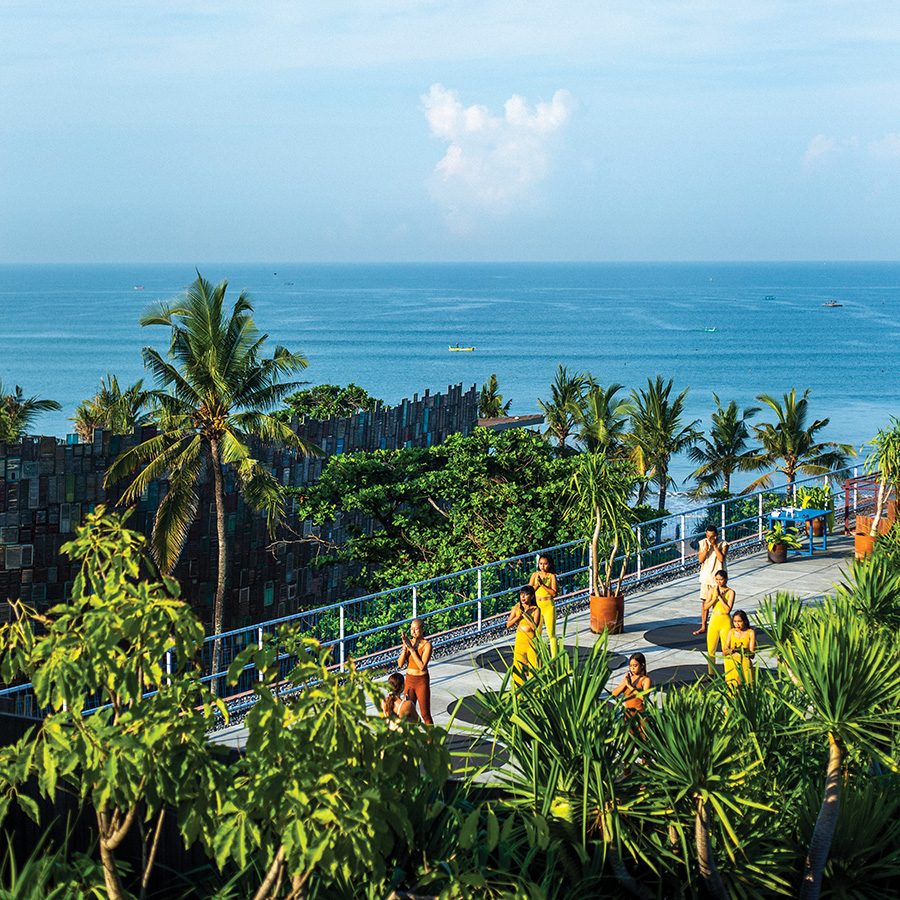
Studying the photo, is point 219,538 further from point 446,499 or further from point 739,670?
point 739,670

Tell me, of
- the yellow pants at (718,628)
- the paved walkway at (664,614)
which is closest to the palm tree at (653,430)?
the paved walkway at (664,614)

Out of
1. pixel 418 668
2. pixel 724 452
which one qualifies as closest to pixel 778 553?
pixel 418 668

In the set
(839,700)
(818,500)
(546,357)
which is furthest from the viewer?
(546,357)

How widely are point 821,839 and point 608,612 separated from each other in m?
8.94

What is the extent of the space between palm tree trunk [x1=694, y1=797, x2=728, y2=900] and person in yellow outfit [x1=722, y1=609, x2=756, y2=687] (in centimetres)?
162

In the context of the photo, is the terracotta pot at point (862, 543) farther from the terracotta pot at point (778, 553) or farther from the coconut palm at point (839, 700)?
the coconut palm at point (839, 700)

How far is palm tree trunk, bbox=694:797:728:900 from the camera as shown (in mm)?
8188

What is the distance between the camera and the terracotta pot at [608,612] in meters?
17.5

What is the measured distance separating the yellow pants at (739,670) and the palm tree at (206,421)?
47.2 feet

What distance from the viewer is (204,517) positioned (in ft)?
83.7

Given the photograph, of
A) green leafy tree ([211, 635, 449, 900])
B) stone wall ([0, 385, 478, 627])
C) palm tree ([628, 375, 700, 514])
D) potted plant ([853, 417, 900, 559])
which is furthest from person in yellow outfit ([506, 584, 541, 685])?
palm tree ([628, 375, 700, 514])

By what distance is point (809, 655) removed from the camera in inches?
348

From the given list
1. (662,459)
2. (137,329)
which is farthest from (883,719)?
(137,329)

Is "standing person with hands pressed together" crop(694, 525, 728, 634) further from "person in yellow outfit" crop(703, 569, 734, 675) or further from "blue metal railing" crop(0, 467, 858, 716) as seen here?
"person in yellow outfit" crop(703, 569, 734, 675)
